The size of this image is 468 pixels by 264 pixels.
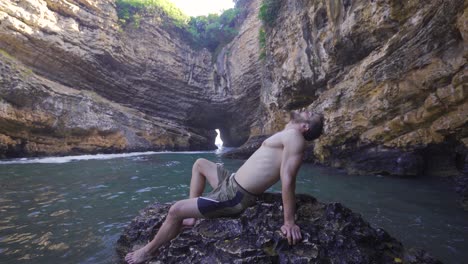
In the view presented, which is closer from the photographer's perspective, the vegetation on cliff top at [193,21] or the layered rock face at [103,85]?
the layered rock face at [103,85]

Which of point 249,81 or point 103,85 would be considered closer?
point 103,85

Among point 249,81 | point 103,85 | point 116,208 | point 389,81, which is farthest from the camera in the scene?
point 249,81

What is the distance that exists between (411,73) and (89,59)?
17.2 metres

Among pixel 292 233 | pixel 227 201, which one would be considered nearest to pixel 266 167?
pixel 227 201

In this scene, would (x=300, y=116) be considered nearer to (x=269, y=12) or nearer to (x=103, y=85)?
(x=269, y=12)

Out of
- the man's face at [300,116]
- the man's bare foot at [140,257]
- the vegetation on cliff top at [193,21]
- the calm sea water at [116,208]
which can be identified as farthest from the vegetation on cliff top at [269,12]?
the man's bare foot at [140,257]

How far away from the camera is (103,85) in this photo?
18.9 meters

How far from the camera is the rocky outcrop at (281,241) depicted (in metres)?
2.07

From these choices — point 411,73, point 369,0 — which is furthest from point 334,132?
point 369,0

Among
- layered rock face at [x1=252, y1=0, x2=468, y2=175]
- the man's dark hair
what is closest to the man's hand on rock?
the man's dark hair

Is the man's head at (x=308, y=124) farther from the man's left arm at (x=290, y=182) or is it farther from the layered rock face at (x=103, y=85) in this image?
the layered rock face at (x=103, y=85)

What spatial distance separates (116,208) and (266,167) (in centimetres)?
340

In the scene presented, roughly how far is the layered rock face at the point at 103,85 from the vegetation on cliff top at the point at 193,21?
62 centimetres

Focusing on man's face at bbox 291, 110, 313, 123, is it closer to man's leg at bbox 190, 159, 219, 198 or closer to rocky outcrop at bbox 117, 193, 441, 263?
rocky outcrop at bbox 117, 193, 441, 263
